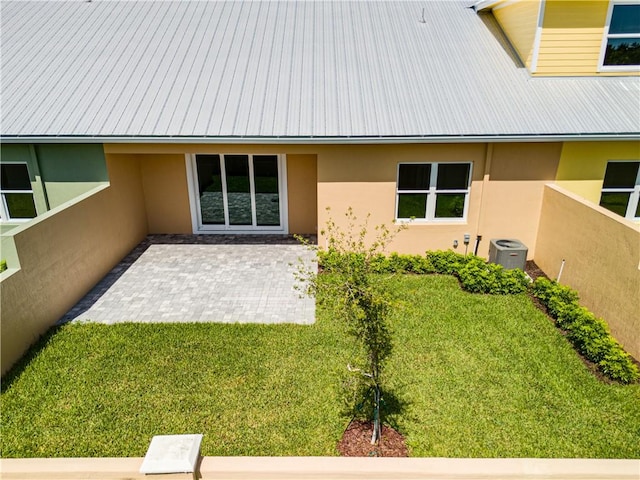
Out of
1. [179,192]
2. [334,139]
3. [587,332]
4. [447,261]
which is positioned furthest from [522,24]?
[179,192]

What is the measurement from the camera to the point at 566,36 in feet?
33.2

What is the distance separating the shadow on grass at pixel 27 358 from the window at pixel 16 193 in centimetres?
427

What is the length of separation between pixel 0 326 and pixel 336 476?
5.46 m

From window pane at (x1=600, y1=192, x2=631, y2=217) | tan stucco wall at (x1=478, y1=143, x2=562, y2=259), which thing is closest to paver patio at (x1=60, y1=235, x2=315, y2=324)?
tan stucco wall at (x1=478, y1=143, x2=562, y2=259)

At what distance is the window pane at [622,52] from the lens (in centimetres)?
1023

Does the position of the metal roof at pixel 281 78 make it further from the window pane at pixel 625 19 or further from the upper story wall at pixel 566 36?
the window pane at pixel 625 19

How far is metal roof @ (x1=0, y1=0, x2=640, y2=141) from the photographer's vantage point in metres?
9.40

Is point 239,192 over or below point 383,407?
over

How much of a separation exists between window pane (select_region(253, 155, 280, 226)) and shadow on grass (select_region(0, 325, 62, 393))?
18.8 feet

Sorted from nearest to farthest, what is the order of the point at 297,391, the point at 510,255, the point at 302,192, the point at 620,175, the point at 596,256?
the point at 297,391, the point at 596,256, the point at 510,255, the point at 620,175, the point at 302,192

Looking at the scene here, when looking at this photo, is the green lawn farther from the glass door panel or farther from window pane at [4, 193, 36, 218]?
the glass door panel

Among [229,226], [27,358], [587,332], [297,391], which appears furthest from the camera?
[229,226]

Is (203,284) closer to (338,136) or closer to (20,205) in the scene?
(338,136)

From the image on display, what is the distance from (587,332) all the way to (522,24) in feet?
26.8
